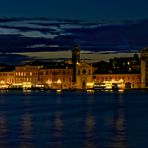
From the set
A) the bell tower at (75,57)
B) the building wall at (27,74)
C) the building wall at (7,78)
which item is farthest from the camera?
the building wall at (7,78)

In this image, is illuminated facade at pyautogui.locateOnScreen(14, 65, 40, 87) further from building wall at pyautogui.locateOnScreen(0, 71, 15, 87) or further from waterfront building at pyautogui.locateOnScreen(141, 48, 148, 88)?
waterfront building at pyautogui.locateOnScreen(141, 48, 148, 88)

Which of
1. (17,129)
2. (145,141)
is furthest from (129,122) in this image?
(145,141)

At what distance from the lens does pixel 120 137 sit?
20.1 metres

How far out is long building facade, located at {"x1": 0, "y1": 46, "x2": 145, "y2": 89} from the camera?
376ft

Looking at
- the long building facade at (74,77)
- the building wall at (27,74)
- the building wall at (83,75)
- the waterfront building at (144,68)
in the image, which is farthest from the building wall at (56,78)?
the waterfront building at (144,68)

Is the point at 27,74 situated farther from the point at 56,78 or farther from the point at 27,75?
the point at 56,78

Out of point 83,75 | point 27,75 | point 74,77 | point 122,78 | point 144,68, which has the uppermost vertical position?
point 144,68

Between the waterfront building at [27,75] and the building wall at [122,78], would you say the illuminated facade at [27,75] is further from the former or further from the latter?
the building wall at [122,78]

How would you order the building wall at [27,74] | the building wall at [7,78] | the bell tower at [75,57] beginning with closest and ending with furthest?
the bell tower at [75,57] < the building wall at [27,74] < the building wall at [7,78]

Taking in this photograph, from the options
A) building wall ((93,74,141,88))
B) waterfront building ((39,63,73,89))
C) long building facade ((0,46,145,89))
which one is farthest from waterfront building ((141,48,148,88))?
waterfront building ((39,63,73,89))

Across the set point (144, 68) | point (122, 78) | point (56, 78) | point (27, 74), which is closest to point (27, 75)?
point (27, 74)

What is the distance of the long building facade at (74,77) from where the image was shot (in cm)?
11462

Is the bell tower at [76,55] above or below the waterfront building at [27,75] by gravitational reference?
above

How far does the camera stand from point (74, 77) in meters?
114
